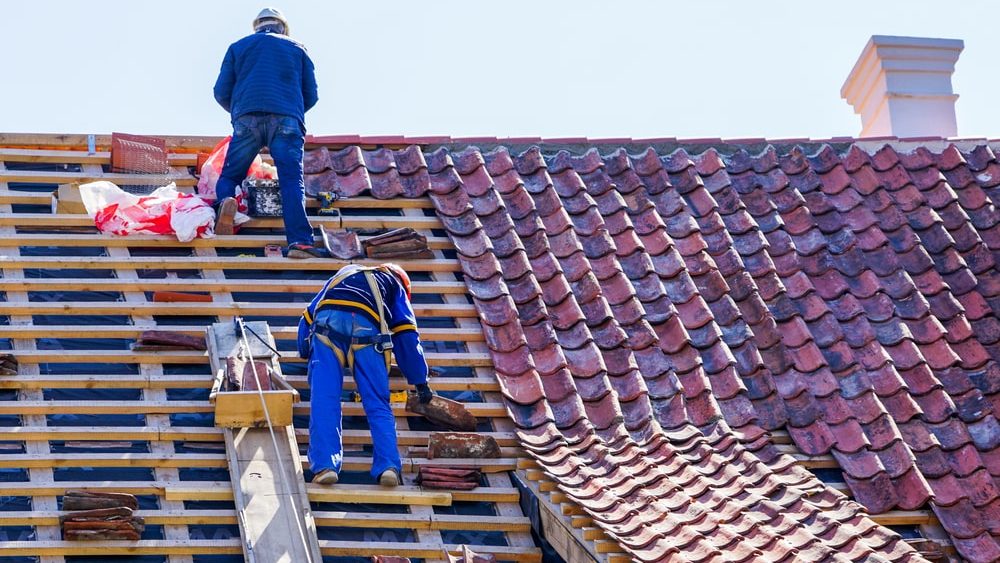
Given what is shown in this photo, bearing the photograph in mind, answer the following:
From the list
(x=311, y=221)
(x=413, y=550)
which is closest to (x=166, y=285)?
(x=311, y=221)

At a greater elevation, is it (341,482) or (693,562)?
(341,482)

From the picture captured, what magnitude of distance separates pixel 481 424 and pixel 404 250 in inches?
63.3

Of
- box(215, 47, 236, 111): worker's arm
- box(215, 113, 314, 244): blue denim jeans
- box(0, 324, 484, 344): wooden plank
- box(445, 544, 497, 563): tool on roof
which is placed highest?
box(215, 47, 236, 111): worker's arm

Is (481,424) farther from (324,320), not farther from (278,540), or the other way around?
(278,540)

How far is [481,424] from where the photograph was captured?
887 centimetres

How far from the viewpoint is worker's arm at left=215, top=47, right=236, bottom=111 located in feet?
34.7

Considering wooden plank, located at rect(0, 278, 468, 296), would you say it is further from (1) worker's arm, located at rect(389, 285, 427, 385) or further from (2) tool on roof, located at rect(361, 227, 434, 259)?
(1) worker's arm, located at rect(389, 285, 427, 385)

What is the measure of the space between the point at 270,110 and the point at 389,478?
3085mm

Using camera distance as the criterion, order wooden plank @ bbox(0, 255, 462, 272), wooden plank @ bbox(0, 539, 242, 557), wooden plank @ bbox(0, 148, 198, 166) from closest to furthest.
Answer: wooden plank @ bbox(0, 539, 242, 557)
wooden plank @ bbox(0, 255, 462, 272)
wooden plank @ bbox(0, 148, 198, 166)

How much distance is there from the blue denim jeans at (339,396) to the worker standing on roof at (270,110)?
1.40 m

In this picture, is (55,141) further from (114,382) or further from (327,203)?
(114,382)

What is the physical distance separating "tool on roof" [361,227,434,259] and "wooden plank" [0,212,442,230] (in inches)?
12.0

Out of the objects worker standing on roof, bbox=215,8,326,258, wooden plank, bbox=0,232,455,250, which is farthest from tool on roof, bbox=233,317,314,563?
worker standing on roof, bbox=215,8,326,258

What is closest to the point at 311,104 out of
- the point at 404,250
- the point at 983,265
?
the point at 404,250
